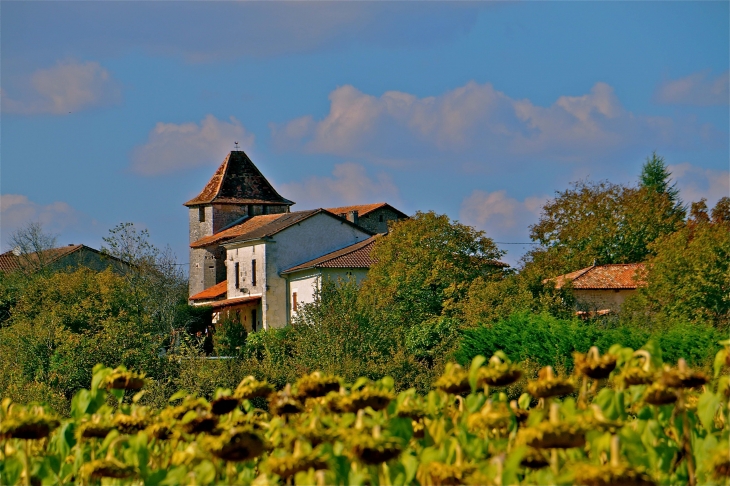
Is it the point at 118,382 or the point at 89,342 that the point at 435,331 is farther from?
the point at 118,382

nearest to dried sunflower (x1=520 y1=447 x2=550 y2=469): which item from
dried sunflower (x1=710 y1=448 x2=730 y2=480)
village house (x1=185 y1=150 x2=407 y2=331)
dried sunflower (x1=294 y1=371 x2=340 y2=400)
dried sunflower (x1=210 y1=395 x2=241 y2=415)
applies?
dried sunflower (x1=710 y1=448 x2=730 y2=480)

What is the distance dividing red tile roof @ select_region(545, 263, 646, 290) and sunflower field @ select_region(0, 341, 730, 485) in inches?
1345

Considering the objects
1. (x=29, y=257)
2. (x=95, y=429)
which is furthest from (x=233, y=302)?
(x=95, y=429)

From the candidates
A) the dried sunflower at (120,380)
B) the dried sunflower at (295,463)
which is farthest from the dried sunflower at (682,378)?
the dried sunflower at (120,380)

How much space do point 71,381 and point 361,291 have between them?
45.6ft

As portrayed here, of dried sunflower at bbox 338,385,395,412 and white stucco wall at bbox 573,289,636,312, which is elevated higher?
white stucco wall at bbox 573,289,636,312

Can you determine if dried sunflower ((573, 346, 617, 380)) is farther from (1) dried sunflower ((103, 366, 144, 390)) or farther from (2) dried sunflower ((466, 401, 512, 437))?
(1) dried sunflower ((103, 366, 144, 390))

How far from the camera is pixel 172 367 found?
73.0ft

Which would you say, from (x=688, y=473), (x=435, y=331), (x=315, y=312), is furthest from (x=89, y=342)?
(x=688, y=473)

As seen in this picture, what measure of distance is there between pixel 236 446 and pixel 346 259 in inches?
1735

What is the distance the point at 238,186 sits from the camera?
59344mm

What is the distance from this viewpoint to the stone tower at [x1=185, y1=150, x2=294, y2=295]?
5734 centimetres

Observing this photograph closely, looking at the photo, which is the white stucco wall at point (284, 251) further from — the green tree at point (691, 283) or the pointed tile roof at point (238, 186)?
the green tree at point (691, 283)

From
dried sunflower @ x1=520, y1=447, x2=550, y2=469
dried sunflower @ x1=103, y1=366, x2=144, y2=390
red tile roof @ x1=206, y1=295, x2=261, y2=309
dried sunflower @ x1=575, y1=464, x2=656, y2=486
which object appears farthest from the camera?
red tile roof @ x1=206, y1=295, x2=261, y2=309
